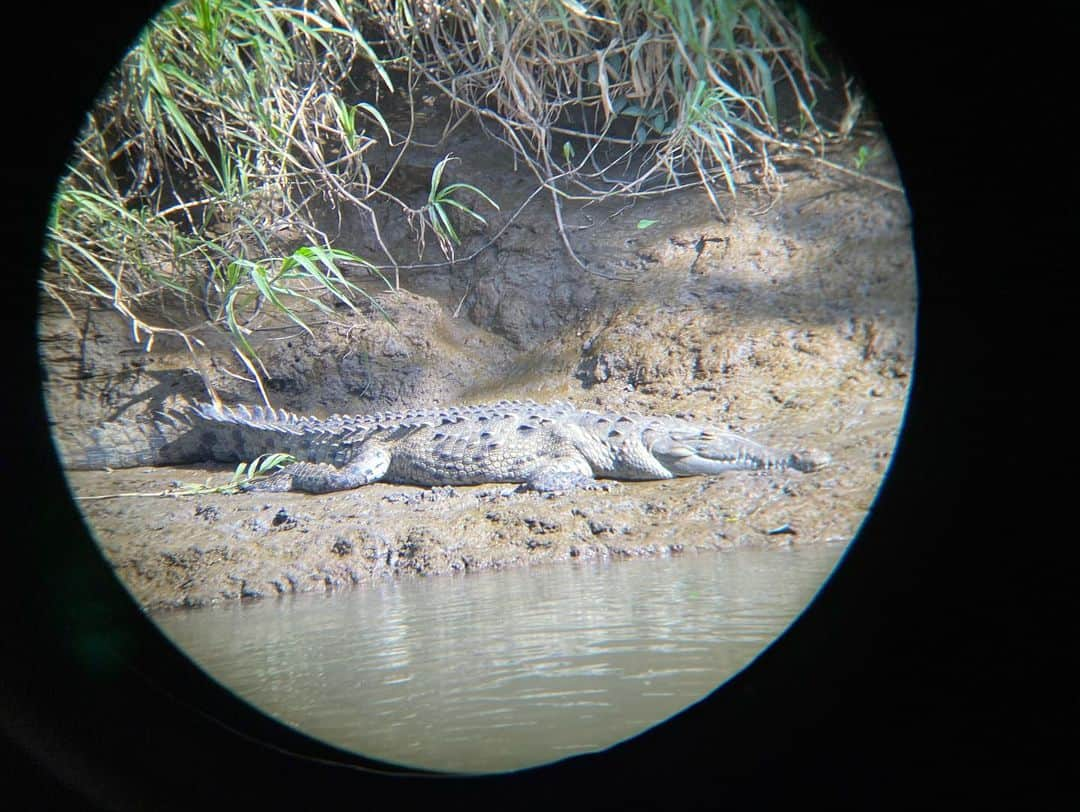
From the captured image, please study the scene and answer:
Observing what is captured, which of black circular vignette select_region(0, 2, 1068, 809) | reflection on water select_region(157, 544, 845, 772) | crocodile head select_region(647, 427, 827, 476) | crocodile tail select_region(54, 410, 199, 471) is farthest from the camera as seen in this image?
crocodile tail select_region(54, 410, 199, 471)

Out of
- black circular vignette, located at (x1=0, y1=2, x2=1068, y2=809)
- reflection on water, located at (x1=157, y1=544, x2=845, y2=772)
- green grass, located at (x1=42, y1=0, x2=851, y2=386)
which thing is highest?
green grass, located at (x1=42, y1=0, x2=851, y2=386)

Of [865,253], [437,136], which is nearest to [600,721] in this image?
[865,253]

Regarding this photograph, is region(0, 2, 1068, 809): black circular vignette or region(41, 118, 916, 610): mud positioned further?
region(41, 118, 916, 610): mud

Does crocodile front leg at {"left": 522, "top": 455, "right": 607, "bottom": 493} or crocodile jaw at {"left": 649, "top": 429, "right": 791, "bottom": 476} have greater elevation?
crocodile jaw at {"left": 649, "top": 429, "right": 791, "bottom": 476}

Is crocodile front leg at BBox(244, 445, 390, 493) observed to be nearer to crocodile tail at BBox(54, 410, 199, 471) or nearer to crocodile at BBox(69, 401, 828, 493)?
crocodile at BBox(69, 401, 828, 493)

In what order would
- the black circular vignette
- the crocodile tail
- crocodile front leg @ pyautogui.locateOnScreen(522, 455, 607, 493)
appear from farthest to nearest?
the crocodile tail, crocodile front leg @ pyautogui.locateOnScreen(522, 455, 607, 493), the black circular vignette

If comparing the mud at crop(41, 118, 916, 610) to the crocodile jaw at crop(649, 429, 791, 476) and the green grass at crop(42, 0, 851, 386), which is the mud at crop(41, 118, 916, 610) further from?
the green grass at crop(42, 0, 851, 386)

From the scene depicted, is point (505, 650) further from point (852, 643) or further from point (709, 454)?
point (709, 454)

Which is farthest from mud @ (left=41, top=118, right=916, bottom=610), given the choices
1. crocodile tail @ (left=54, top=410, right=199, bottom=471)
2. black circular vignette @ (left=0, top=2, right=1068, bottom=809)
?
black circular vignette @ (left=0, top=2, right=1068, bottom=809)

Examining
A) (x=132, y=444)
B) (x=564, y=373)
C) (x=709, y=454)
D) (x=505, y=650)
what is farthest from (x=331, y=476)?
(x=505, y=650)
